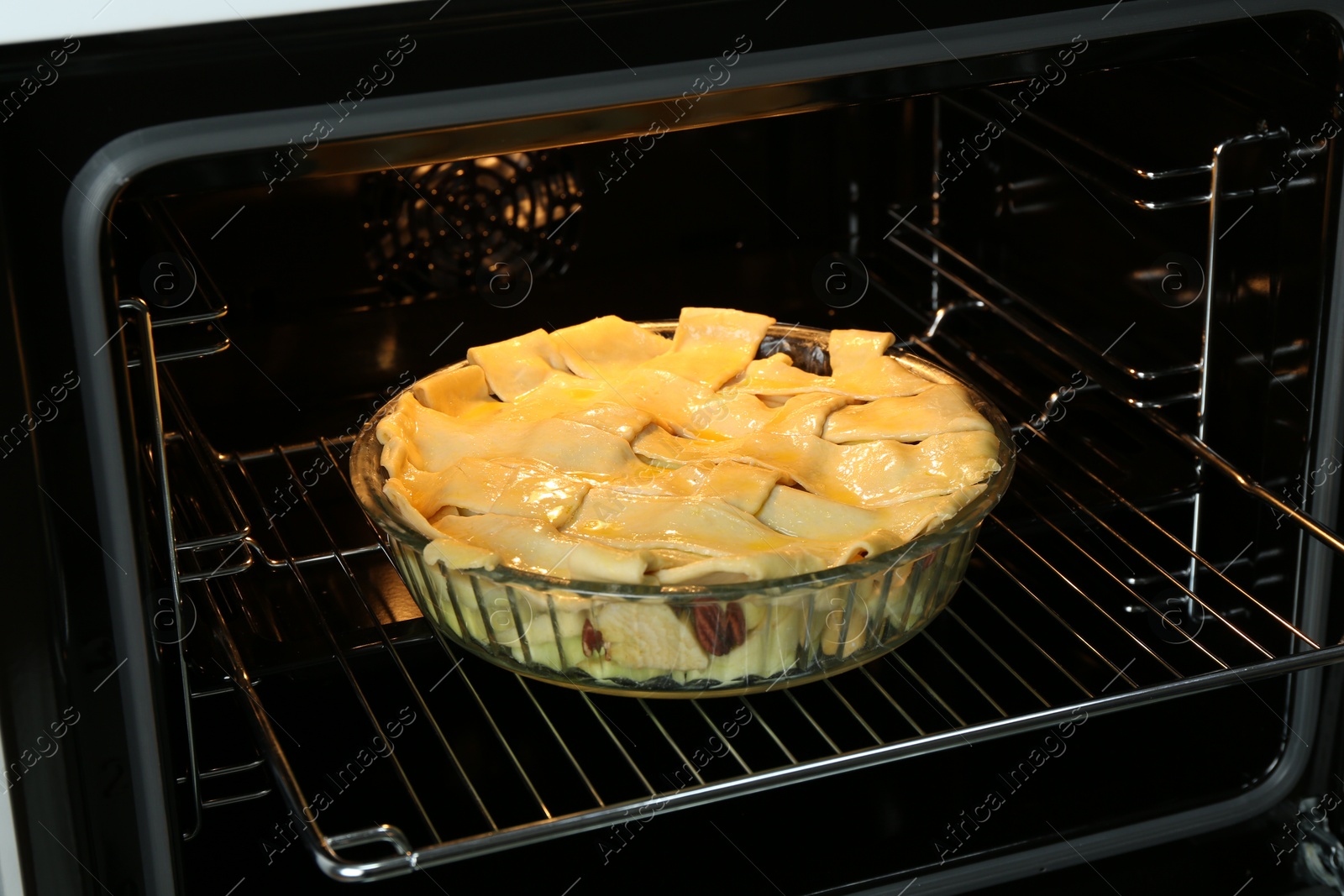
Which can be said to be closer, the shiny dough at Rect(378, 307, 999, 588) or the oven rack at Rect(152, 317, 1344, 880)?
the shiny dough at Rect(378, 307, 999, 588)

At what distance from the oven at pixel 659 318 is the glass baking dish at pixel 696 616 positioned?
76mm

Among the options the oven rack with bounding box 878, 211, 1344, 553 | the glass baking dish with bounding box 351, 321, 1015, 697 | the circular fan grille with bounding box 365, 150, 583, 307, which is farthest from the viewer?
the circular fan grille with bounding box 365, 150, 583, 307

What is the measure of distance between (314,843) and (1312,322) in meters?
0.64

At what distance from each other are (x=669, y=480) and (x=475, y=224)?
14.0 inches

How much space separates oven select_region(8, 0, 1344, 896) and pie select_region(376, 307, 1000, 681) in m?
0.09

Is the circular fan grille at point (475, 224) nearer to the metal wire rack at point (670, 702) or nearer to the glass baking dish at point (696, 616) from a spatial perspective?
the metal wire rack at point (670, 702)

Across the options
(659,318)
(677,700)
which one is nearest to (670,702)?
(677,700)

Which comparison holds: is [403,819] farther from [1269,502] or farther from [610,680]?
[1269,502]

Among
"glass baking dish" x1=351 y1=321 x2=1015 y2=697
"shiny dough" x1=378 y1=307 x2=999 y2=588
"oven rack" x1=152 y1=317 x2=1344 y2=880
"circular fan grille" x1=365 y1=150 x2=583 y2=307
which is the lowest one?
"oven rack" x1=152 y1=317 x2=1344 y2=880

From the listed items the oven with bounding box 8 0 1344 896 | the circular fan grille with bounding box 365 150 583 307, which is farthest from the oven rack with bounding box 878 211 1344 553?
the circular fan grille with bounding box 365 150 583 307

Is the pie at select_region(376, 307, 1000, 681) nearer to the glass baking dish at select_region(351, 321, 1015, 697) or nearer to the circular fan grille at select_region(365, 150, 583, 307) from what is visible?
the glass baking dish at select_region(351, 321, 1015, 697)

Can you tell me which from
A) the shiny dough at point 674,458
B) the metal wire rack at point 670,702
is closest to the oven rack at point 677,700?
the metal wire rack at point 670,702

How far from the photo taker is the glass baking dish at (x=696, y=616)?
766 mm

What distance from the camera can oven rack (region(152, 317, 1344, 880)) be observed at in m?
0.93
